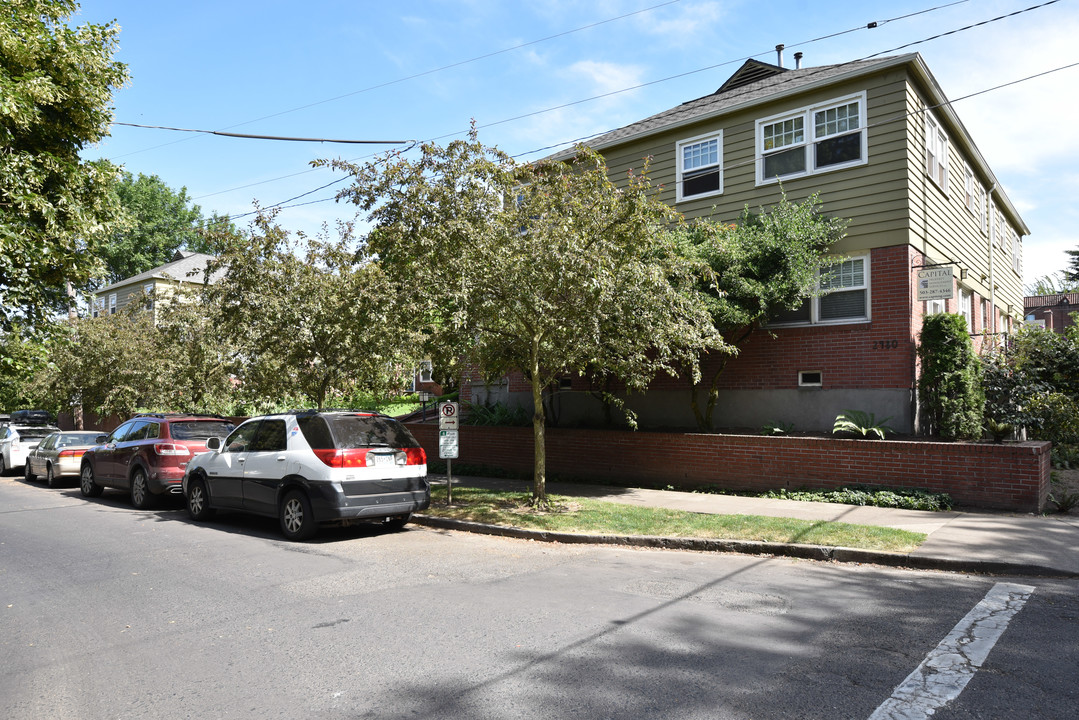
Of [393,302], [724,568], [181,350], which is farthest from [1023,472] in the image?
[181,350]

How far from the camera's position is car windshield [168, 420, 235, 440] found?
1289 cm

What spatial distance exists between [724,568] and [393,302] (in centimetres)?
582

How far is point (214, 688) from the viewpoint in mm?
4273

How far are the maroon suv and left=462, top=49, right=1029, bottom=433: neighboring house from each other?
27.5 ft

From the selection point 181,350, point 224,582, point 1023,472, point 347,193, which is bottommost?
point 224,582

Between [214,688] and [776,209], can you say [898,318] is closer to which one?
[776,209]

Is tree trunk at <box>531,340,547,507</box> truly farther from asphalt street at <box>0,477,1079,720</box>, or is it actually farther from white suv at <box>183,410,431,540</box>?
asphalt street at <box>0,477,1079,720</box>

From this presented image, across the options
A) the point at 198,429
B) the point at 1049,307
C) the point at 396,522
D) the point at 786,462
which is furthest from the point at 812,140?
the point at 1049,307

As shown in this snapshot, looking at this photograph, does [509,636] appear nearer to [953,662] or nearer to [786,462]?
[953,662]

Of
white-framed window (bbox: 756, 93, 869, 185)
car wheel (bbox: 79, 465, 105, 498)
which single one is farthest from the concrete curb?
car wheel (bbox: 79, 465, 105, 498)

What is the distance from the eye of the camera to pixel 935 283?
1213 centimetres

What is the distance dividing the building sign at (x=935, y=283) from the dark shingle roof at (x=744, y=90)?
3839 mm

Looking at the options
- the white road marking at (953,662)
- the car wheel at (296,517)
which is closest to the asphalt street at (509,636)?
the white road marking at (953,662)

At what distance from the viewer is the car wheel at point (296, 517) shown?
909 cm
